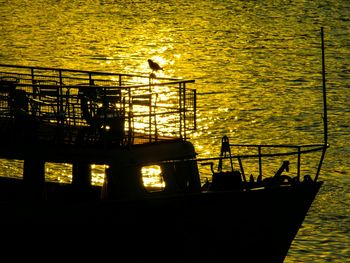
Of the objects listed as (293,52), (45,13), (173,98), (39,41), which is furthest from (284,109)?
(45,13)

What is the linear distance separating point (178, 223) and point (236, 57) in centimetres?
4264

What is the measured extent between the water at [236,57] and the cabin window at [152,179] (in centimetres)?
310

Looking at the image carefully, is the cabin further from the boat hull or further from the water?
the water

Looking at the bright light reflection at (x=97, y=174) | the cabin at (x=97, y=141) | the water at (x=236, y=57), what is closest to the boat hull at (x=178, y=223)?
the cabin at (x=97, y=141)

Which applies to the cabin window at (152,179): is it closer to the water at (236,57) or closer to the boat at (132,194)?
the boat at (132,194)

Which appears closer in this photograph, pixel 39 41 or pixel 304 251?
pixel 304 251

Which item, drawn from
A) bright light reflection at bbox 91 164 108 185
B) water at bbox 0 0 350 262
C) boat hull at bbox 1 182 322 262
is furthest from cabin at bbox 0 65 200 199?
bright light reflection at bbox 91 164 108 185

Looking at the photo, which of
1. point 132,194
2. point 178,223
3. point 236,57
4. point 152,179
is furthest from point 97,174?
point 236,57

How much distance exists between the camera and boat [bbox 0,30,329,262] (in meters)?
28.6

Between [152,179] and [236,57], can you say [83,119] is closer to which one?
[152,179]

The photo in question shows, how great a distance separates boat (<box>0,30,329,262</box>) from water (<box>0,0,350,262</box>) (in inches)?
261

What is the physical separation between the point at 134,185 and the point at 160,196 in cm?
65

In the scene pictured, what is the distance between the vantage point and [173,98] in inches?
2114

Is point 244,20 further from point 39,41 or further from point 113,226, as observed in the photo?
point 113,226
